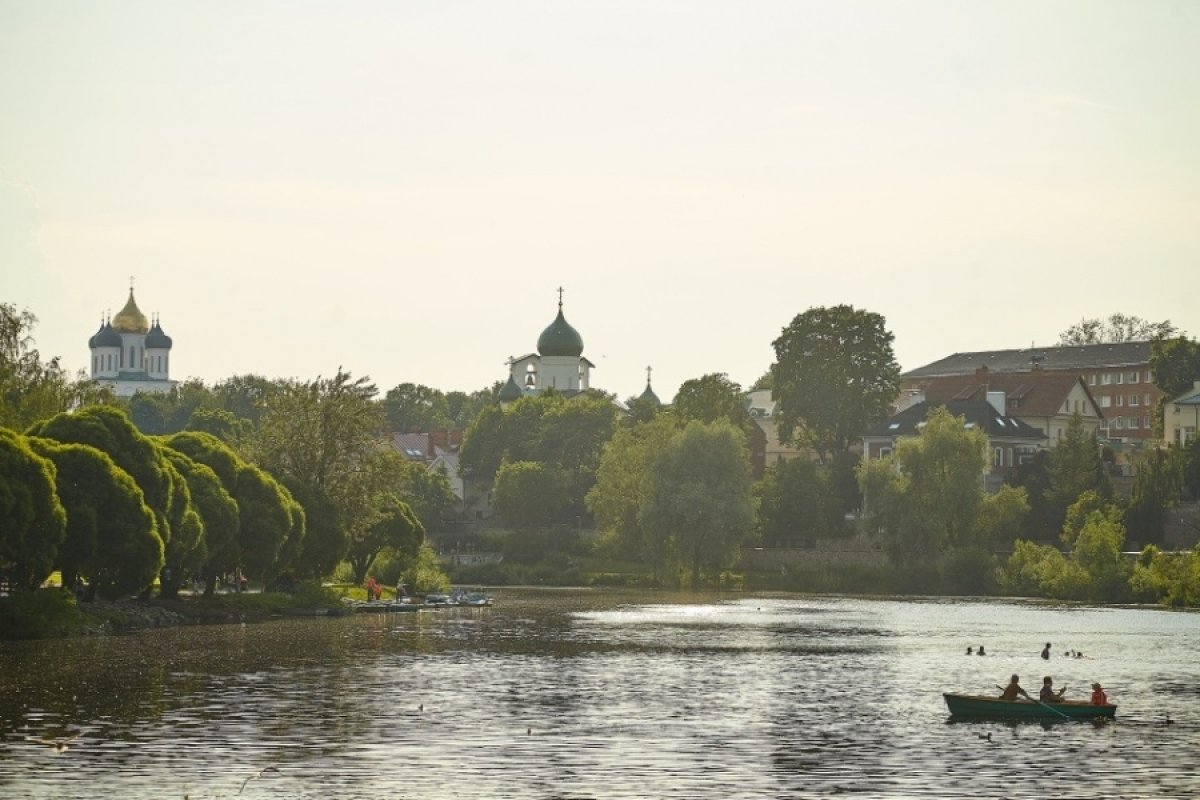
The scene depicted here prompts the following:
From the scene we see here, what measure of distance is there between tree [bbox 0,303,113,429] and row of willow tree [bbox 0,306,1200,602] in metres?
0.20

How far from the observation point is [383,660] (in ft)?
273

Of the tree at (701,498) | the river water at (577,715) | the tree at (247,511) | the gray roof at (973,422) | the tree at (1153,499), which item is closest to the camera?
the river water at (577,715)

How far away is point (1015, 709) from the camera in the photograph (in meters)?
63.1

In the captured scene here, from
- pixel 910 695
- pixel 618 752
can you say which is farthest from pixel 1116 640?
pixel 618 752

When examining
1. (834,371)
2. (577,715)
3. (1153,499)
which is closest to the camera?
(577,715)

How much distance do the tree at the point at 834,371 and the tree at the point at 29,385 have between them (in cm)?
6403

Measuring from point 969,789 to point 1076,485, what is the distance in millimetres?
116528

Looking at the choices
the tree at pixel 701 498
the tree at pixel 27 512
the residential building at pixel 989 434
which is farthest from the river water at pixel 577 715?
the residential building at pixel 989 434

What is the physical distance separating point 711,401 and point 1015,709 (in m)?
131

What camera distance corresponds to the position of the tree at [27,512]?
275 feet

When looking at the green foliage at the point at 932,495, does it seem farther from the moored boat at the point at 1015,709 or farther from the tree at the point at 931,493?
the moored boat at the point at 1015,709

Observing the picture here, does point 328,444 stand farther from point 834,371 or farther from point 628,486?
point 834,371

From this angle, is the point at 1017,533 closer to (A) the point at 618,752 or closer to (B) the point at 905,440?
(B) the point at 905,440

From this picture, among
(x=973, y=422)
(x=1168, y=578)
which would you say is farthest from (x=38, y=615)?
(x=973, y=422)
